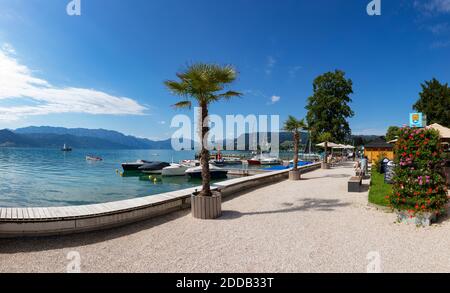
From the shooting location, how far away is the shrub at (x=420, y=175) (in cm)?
584

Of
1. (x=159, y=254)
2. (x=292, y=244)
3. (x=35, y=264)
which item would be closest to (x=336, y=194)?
(x=292, y=244)

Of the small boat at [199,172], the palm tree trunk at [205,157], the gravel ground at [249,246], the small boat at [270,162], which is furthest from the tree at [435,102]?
the palm tree trunk at [205,157]

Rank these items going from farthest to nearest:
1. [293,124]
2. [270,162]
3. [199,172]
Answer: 1. [270,162]
2. [199,172]
3. [293,124]

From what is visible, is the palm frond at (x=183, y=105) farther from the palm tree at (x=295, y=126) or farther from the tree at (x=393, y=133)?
the palm tree at (x=295, y=126)

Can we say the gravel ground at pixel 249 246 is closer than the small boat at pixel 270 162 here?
Yes

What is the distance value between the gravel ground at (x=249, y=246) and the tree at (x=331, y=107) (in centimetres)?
3250

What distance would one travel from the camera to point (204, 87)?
6812 mm

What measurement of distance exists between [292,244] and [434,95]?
47.0m

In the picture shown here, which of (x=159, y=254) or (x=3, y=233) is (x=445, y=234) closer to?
(x=159, y=254)

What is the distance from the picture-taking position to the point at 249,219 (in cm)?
648

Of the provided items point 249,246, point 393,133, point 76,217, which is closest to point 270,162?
point 393,133

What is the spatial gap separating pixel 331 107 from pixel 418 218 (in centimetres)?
3411

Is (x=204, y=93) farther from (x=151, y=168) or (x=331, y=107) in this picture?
(x=331, y=107)
